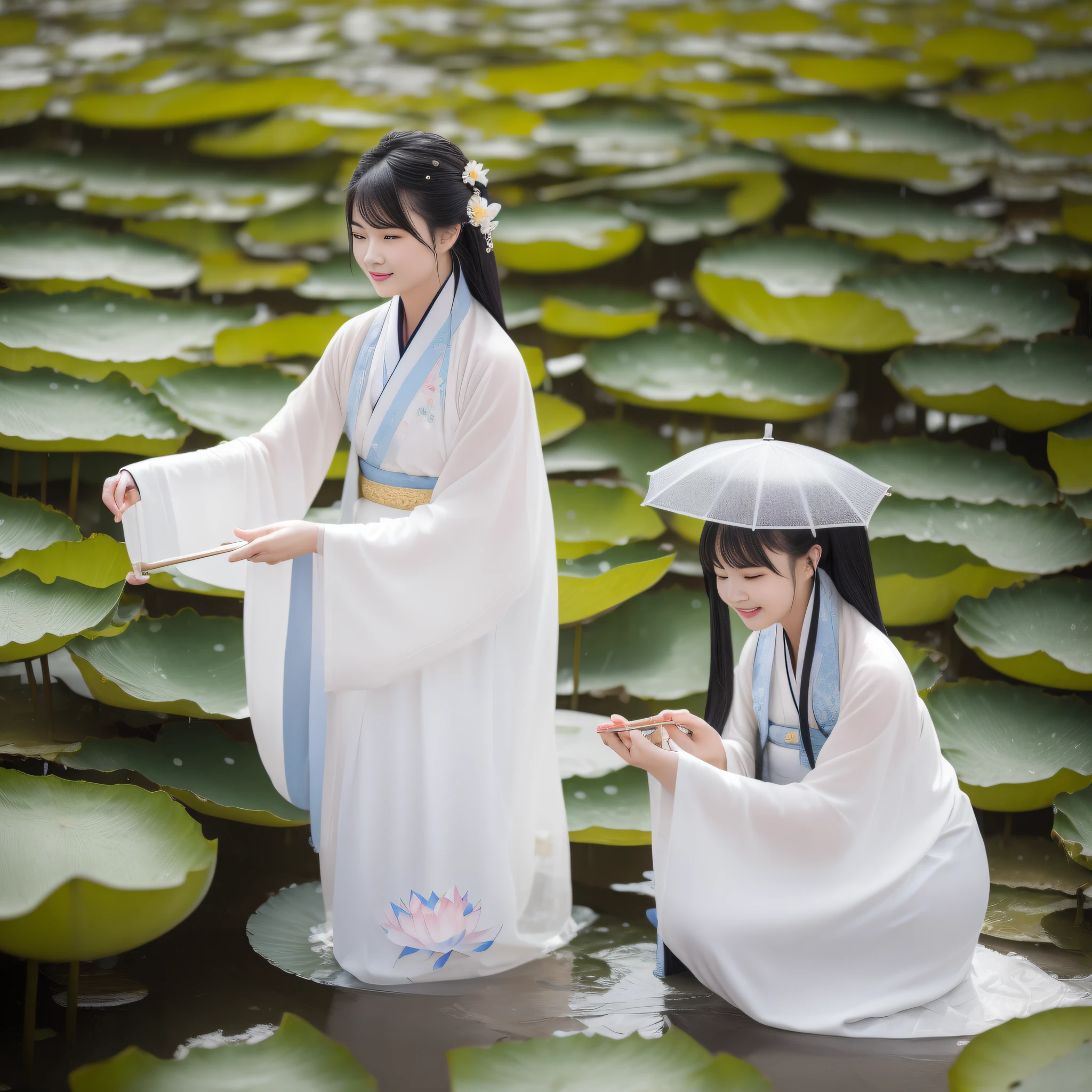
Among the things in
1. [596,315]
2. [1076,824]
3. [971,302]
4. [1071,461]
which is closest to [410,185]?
[1076,824]

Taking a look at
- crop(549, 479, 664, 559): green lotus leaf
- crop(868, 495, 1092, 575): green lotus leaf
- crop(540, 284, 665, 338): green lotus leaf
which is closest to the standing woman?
crop(549, 479, 664, 559): green lotus leaf

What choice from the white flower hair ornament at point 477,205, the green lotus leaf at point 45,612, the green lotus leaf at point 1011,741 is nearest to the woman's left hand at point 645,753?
the white flower hair ornament at point 477,205

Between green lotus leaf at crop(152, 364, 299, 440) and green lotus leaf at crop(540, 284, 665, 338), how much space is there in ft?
3.64

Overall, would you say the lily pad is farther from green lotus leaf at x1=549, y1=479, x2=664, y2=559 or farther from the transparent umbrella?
green lotus leaf at x1=549, y1=479, x2=664, y2=559

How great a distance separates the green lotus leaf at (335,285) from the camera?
15.3 ft

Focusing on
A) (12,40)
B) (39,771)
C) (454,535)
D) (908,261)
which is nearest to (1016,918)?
(454,535)

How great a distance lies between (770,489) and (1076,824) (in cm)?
121

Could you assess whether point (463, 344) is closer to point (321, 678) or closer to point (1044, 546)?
point (321, 678)

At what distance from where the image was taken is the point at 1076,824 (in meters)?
2.61

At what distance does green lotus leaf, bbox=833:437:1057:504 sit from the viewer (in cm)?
395

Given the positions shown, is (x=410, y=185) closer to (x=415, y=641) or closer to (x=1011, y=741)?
(x=415, y=641)

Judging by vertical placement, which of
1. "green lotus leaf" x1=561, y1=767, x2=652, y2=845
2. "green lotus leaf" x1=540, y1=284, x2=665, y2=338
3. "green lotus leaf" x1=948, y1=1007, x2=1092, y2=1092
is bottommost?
"green lotus leaf" x1=561, y1=767, x2=652, y2=845

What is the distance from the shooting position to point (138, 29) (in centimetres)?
650

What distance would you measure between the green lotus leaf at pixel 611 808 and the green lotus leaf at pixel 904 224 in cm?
309
